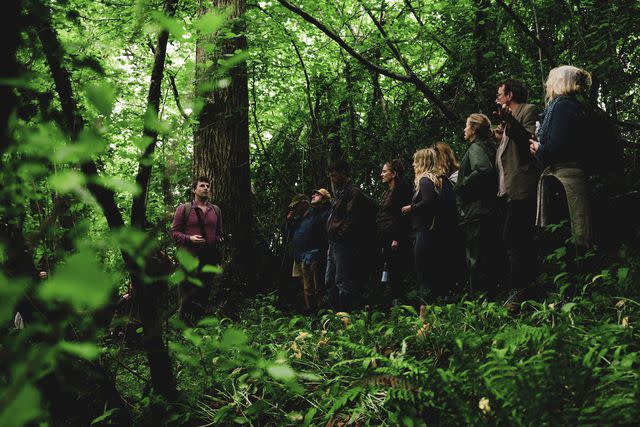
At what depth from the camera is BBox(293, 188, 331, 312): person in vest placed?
668cm

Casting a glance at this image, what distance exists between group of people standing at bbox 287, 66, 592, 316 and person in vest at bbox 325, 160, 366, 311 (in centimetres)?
1

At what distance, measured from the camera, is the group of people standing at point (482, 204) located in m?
3.65

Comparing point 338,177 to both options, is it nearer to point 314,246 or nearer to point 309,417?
point 314,246

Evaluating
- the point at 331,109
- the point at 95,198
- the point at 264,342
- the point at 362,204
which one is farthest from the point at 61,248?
the point at 331,109

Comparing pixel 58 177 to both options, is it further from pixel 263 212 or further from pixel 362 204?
pixel 263 212

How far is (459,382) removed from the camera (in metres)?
2.10

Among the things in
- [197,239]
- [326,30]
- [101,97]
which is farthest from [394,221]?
[101,97]

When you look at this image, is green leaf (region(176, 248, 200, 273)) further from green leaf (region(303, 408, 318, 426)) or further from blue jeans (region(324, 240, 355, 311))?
blue jeans (region(324, 240, 355, 311))

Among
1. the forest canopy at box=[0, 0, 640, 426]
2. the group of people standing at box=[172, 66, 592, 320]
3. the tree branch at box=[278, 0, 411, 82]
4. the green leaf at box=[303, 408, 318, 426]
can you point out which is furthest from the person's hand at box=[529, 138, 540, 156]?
the green leaf at box=[303, 408, 318, 426]

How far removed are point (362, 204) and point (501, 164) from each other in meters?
2.06

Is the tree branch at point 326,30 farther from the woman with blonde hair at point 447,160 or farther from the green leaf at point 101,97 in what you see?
the green leaf at point 101,97

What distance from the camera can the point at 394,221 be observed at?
571 centimetres

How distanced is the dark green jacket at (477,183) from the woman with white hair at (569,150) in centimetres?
62

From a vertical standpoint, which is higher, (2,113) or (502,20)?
(502,20)
